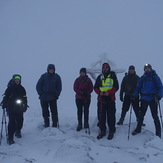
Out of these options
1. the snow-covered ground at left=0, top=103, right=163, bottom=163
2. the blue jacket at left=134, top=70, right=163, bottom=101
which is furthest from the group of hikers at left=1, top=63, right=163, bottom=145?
the snow-covered ground at left=0, top=103, right=163, bottom=163

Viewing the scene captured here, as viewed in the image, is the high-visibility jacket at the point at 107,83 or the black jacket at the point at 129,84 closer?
the high-visibility jacket at the point at 107,83

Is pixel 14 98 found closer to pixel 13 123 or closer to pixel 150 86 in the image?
pixel 13 123

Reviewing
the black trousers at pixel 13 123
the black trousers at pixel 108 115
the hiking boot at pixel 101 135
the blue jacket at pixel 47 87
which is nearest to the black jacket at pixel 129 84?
the black trousers at pixel 108 115

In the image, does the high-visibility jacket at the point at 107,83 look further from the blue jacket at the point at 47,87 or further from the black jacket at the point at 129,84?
the blue jacket at the point at 47,87

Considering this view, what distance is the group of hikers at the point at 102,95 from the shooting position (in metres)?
6.73

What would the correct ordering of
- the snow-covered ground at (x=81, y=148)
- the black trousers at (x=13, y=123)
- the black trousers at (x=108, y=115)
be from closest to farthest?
1. the snow-covered ground at (x=81, y=148)
2. the black trousers at (x=13, y=123)
3. the black trousers at (x=108, y=115)

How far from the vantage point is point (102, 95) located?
6914mm

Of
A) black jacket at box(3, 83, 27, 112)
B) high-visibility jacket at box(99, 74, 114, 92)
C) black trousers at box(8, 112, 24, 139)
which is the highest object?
high-visibility jacket at box(99, 74, 114, 92)

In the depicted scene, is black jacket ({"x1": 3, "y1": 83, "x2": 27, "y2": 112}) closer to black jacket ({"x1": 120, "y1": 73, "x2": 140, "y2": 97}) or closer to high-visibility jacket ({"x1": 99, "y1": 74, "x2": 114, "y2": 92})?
high-visibility jacket ({"x1": 99, "y1": 74, "x2": 114, "y2": 92})

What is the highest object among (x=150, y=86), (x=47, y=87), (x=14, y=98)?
(x=150, y=86)

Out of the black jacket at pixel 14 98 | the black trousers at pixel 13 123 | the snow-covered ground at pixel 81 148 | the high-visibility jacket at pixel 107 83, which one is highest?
the high-visibility jacket at pixel 107 83

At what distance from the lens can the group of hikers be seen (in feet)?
22.1

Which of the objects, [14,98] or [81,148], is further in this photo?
[14,98]

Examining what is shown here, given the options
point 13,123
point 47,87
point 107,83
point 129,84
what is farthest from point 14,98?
point 129,84
